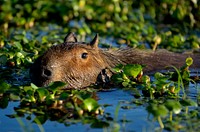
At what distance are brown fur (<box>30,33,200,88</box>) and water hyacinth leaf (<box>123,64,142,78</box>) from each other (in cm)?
56

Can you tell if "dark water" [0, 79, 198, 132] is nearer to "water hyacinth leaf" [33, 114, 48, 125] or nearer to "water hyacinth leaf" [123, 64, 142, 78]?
"water hyacinth leaf" [33, 114, 48, 125]

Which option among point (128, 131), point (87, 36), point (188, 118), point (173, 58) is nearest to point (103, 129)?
point (128, 131)

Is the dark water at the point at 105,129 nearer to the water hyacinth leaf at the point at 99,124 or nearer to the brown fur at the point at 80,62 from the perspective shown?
the water hyacinth leaf at the point at 99,124

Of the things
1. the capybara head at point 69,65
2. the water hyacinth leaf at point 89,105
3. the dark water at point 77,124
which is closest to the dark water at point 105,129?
the dark water at point 77,124

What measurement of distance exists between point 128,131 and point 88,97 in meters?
0.69

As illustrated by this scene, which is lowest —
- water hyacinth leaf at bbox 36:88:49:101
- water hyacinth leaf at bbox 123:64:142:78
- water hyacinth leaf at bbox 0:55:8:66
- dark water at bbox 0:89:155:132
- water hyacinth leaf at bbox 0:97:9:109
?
dark water at bbox 0:89:155:132

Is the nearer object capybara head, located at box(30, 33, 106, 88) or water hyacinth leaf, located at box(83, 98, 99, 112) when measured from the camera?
water hyacinth leaf, located at box(83, 98, 99, 112)

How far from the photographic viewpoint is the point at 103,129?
6008 mm

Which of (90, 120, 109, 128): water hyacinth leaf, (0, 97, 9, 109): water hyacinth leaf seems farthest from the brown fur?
(90, 120, 109, 128): water hyacinth leaf

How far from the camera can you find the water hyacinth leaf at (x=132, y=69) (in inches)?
301

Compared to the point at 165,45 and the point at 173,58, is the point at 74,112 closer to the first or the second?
the point at 173,58

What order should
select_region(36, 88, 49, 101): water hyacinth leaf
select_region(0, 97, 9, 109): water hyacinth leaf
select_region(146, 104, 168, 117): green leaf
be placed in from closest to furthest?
select_region(146, 104, 168, 117): green leaf < select_region(36, 88, 49, 101): water hyacinth leaf < select_region(0, 97, 9, 109): water hyacinth leaf

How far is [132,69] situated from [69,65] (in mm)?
805

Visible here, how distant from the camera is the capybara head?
7348 millimetres
